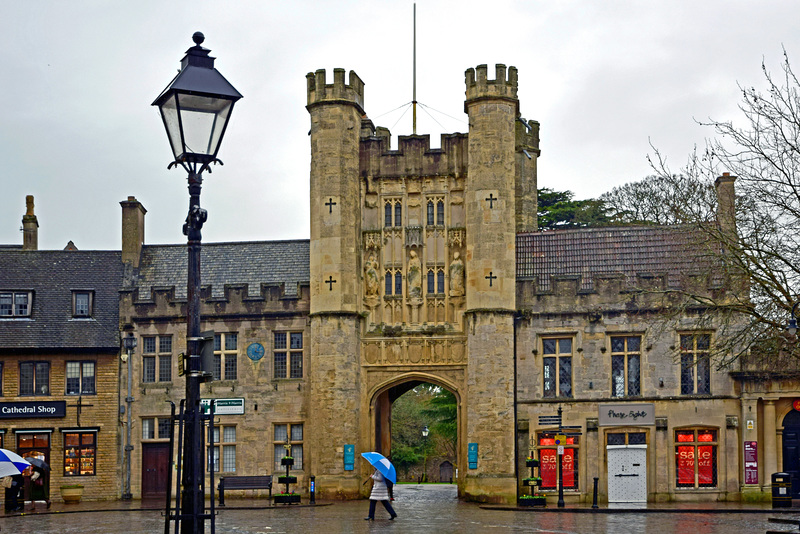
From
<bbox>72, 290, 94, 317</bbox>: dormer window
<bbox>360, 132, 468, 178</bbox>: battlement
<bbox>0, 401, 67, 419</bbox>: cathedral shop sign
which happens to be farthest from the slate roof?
<bbox>360, 132, 468, 178</bbox>: battlement

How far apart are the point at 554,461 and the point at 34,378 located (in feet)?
60.1

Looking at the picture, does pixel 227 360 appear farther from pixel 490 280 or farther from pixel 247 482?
pixel 490 280

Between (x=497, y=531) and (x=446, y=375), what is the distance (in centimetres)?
1390

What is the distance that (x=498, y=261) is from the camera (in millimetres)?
36438

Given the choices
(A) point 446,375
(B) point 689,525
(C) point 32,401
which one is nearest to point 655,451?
(A) point 446,375

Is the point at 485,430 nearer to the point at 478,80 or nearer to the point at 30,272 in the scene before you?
the point at 478,80

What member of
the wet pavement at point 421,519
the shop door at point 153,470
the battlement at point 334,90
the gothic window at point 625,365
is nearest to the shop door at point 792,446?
the wet pavement at point 421,519

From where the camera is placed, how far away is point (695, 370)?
35.7 m

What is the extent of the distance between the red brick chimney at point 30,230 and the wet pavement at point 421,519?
60.5 feet

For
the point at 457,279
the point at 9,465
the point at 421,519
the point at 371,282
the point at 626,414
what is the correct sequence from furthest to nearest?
the point at 371,282
the point at 457,279
the point at 626,414
the point at 421,519
the point at 9,465

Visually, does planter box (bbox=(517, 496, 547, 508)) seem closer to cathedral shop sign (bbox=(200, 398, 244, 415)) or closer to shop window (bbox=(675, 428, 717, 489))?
shop window (bbox=(675, 428, 717, 489))

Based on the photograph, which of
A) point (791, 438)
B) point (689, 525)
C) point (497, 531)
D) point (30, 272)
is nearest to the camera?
point (497, 531)

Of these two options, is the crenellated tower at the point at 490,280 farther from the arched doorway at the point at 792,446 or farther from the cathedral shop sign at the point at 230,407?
the arched doorway at the point at 792,446

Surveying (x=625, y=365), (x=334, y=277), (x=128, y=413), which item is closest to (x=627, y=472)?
(x=625, y=365)
